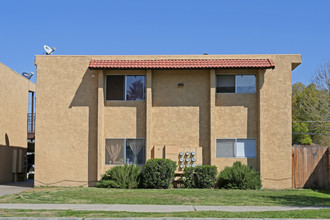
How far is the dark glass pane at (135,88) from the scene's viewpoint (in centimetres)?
2125

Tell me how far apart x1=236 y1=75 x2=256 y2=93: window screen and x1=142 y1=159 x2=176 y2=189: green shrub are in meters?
4.59

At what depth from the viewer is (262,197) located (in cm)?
1667

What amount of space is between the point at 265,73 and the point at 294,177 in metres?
4.75

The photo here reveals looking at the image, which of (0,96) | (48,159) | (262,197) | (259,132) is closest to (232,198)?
(262,197)

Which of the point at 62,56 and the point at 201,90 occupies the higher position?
the point at 62,56

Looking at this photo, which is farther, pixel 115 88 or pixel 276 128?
pixel 115 88

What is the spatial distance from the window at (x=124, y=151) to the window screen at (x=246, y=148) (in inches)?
168

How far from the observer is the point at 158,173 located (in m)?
19.6

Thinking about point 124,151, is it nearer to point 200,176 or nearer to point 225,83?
point 200,176

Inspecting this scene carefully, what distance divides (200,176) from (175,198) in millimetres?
3982

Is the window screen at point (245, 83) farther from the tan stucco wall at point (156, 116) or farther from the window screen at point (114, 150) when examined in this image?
the window screen at point (114, 150)

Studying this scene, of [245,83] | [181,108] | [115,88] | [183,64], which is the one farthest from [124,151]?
[245,83]

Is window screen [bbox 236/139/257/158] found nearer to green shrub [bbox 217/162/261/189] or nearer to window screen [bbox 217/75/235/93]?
green shrub [bbox 217/162/261/189]

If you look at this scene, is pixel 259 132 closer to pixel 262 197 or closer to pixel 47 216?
pixel 262 197
